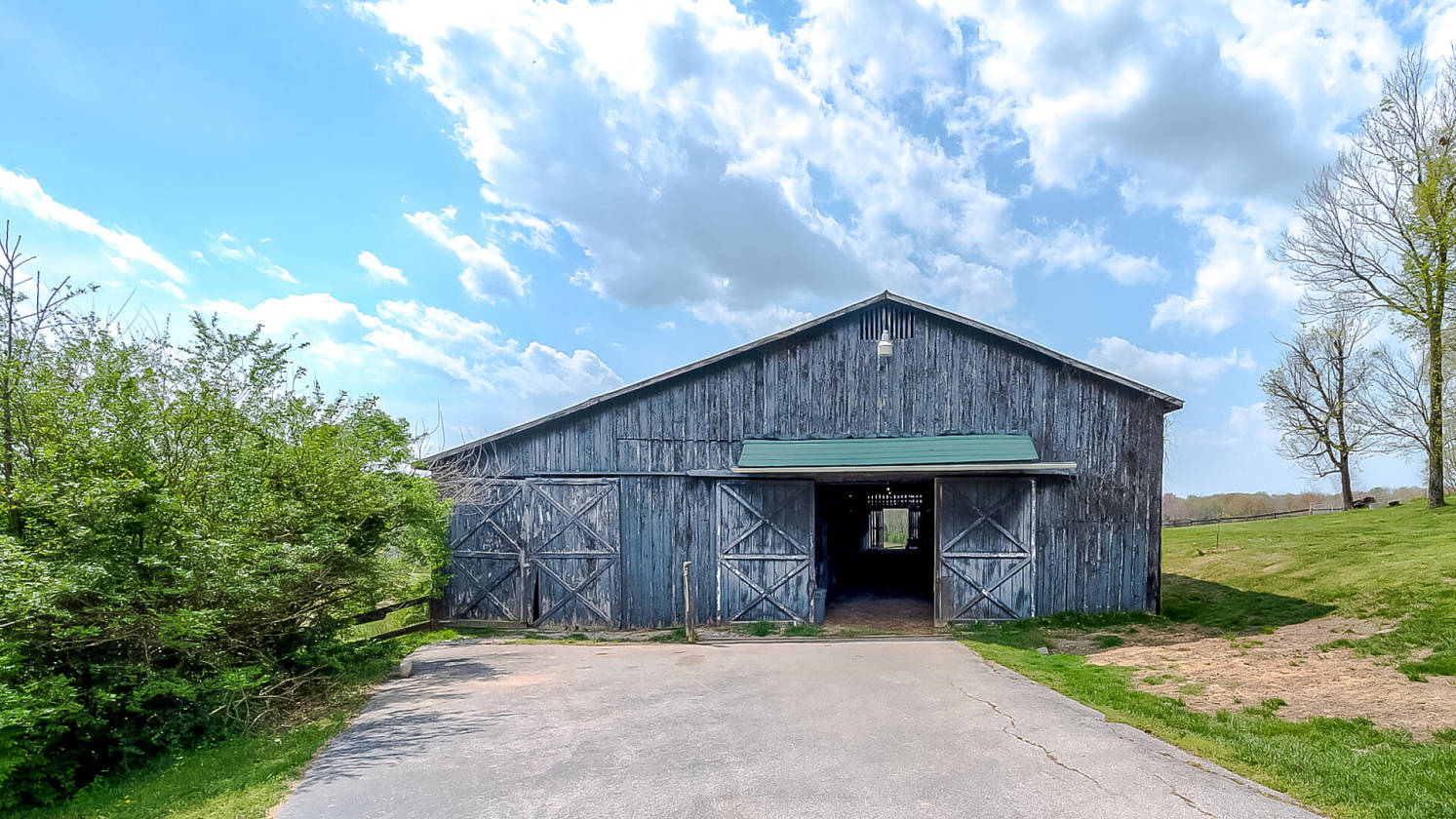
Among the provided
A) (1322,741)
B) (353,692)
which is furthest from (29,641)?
(1322,741)

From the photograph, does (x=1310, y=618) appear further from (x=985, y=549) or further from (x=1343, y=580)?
(x=985, y=549)

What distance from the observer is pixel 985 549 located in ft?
41.9

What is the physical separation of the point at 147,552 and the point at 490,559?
741cm

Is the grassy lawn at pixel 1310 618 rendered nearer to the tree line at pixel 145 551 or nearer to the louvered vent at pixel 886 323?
the louvered vent at pixel 886 323

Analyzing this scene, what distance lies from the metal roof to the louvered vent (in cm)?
208

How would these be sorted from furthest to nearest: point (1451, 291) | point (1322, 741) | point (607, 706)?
point (1451, 291) < point (607, 706) < point (1322, 741)

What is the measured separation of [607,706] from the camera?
7.48 m

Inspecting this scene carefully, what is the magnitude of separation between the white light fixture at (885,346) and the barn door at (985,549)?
2679 mm

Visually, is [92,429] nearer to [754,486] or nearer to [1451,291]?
[754,486]

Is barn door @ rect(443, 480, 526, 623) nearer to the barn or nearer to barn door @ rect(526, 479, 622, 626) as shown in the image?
the barn

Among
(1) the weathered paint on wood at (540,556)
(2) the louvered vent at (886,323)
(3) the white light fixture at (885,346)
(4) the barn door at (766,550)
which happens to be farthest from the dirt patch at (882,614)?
(2) the louvered vent at (886,323)

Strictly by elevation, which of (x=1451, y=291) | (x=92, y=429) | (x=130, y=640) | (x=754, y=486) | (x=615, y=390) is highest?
(x=1451, y=291)

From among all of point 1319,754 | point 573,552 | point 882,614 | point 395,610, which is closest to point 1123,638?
point 882,614

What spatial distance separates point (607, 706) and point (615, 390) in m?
7.08
